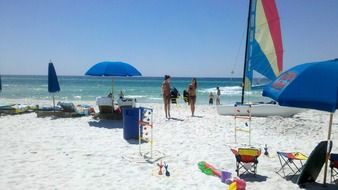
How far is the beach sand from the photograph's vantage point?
5363 mm

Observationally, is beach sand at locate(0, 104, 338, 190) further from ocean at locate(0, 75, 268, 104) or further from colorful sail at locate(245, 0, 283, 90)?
ocean at locate(0, 75, 268, 104)

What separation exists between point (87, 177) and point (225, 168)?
8.09ft

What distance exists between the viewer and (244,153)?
18.9ft

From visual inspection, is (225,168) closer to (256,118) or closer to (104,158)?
(104,158)

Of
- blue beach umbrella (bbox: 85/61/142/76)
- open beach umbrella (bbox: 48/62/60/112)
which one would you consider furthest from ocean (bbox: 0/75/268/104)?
open beach umbrella (bbox: 48/62/60/112)

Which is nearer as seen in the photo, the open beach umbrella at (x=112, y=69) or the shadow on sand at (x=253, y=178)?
the shadow on sand at (x=253, y=178)

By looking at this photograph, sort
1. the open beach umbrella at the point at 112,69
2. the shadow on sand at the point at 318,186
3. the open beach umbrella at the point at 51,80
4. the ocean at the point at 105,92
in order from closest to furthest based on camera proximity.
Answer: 1. the shadow on sand at the point at 318,186
2. the open beach umbrella at the point at 112,69
3. the open beach umbrella at the point at 51,80
4. the ocean at the point at 105,92

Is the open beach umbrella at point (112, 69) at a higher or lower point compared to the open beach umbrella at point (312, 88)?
higher

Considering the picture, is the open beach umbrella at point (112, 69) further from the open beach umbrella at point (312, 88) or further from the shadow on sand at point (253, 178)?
the open beach umbrella at point (312, 88)

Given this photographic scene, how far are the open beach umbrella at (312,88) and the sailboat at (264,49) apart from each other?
8.61 metres

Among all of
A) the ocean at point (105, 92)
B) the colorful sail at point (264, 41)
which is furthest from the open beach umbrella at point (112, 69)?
the ocean at point (105, 92)

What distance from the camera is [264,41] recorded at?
13734 millimetres

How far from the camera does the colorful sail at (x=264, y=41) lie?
13.6 meters

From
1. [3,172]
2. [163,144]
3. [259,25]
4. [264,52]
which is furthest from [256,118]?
[3,172]
